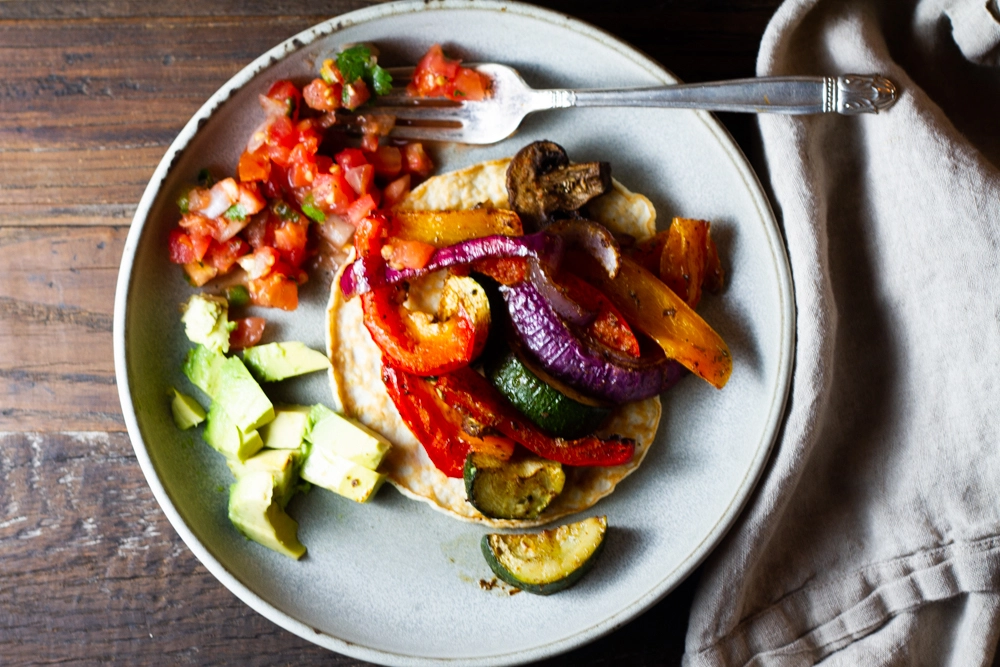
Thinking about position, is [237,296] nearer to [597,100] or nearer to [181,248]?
[181,248]

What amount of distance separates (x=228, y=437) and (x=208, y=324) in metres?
0.45

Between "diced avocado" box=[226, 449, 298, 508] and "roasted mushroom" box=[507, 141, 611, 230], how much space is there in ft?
4.31

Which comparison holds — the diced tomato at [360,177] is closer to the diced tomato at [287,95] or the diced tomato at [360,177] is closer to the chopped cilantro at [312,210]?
the chopped cilantro at [312,210]

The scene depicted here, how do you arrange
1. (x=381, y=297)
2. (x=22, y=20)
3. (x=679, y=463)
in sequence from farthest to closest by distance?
(x=22, y=20) < (x=679, y=463) < (x=381, y=297)

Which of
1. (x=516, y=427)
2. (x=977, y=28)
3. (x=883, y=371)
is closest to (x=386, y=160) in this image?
(x=516, y=427)

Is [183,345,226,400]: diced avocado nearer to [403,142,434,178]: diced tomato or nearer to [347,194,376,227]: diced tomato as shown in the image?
[347,194,376,227]: diced tomato

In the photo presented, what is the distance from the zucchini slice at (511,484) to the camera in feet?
8.87

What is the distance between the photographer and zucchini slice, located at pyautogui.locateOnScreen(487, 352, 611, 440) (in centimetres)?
264

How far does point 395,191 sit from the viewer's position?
115 inches

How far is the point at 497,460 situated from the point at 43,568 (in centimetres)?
205

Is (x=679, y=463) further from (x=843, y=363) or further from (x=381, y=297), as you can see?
(x=381, y=297)

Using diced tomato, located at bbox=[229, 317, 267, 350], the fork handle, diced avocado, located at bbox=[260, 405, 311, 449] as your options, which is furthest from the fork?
diced avocado, located at bbox=[260, 405, 311, 449]

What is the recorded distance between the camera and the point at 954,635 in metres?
2.92

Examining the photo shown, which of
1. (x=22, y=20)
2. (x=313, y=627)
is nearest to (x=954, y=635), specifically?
(x=313, y=627)
